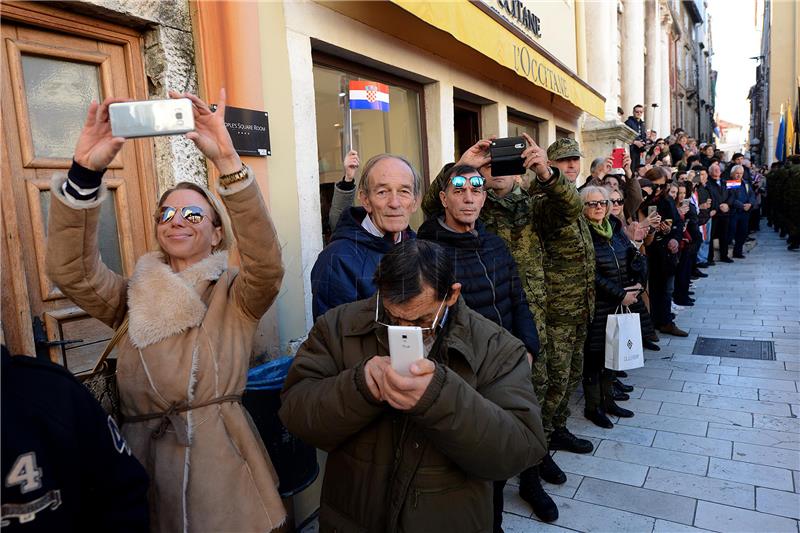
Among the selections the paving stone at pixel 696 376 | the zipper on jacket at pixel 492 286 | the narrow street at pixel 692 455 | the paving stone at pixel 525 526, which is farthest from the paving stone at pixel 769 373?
the zipper on jacket at pixel 492 286

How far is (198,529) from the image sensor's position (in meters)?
1.64

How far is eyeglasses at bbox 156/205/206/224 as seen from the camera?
1.79 metres

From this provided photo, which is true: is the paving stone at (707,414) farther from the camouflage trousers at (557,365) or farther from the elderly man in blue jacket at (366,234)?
the elderly man in blue jacket at (366,234)

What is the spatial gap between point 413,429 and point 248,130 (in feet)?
6.66

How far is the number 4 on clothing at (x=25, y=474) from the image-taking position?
3.57 feet

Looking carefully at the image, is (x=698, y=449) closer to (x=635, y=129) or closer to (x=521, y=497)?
(x=521, y=497)

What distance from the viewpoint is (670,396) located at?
15.4 ft

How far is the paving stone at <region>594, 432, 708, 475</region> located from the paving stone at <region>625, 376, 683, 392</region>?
1.35m

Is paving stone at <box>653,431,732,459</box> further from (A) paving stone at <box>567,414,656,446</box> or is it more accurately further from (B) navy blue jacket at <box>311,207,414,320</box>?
(B) navy blue jacket at <box>311,207,414,320</box>

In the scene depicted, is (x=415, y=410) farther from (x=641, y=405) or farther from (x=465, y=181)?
(x=641, y=405)

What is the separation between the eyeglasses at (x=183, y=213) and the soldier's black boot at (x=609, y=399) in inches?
142

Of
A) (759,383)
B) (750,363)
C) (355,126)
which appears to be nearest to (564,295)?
(355,126)

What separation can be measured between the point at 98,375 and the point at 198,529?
60 cm

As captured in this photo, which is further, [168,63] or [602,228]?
[602,228]
